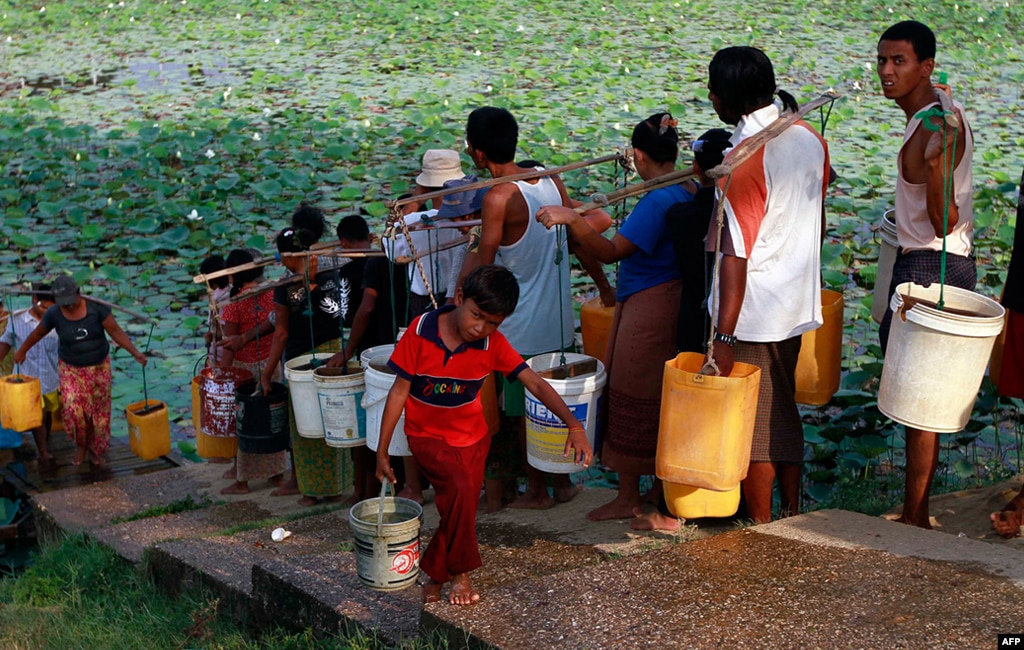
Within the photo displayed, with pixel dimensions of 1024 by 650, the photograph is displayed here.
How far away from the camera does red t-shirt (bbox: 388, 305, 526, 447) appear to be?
3676 mm

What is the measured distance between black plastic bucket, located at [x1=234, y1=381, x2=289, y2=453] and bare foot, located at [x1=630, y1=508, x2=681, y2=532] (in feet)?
7.18

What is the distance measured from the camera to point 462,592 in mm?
3521

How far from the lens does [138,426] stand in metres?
6.66

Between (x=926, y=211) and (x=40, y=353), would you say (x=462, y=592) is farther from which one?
(x=40, y=353)

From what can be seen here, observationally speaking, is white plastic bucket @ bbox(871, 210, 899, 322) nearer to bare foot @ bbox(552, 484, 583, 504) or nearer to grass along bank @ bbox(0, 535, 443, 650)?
bare foot @ bbox(552, 484, 583, 504)

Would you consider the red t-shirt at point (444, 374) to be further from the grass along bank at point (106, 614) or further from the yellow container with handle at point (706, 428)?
the grass along bank at point (106, 614)

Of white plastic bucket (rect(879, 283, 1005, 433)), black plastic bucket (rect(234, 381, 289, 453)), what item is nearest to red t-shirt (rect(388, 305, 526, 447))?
→ white plastic bucket (rect(879, 283, 1005, 433))

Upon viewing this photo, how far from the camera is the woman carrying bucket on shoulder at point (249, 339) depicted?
6070 millimetres

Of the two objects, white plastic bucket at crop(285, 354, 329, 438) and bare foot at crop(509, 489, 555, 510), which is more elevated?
white plastic bucket at crop(285, 354, 329, 438)

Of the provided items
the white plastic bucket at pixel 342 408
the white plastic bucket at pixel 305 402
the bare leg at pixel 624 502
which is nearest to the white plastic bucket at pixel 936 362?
the bare leg at pixel 624 502

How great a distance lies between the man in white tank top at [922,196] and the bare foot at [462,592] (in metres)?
1.50

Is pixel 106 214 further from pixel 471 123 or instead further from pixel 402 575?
pixel 402 575

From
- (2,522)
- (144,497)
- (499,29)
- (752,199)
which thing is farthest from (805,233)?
(499,29)

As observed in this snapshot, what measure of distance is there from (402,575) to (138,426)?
3.50 meters
